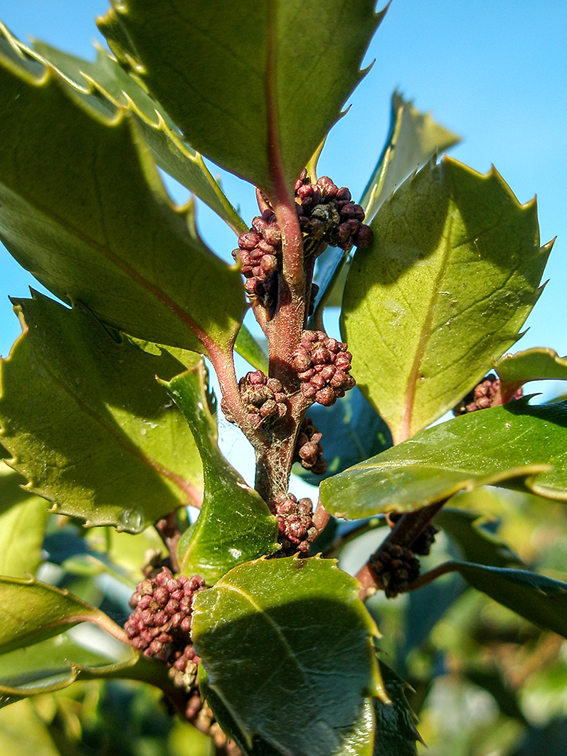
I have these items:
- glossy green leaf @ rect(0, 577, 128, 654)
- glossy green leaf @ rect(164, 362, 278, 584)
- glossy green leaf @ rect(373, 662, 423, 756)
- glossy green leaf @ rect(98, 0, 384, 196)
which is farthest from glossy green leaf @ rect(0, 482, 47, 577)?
glossy green leaf @ rect(98, 0, 384, 196)

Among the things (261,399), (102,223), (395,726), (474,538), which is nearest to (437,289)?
(261,399)

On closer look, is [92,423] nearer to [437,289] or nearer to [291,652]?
[291,652]

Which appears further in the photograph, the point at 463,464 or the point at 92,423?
the point at 92,423

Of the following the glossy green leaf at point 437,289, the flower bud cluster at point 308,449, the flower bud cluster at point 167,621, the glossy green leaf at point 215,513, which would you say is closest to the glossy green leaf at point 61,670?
the flower bud cluster at point 167,621

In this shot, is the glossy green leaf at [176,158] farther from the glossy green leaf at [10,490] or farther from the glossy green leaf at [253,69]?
the glossy green leaf at [10,490]

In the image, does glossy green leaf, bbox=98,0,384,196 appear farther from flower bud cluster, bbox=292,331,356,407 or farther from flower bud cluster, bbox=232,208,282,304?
flower bud cluster, bbox=292,331,356,407

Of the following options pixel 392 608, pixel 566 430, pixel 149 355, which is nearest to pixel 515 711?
pixel 392 608
